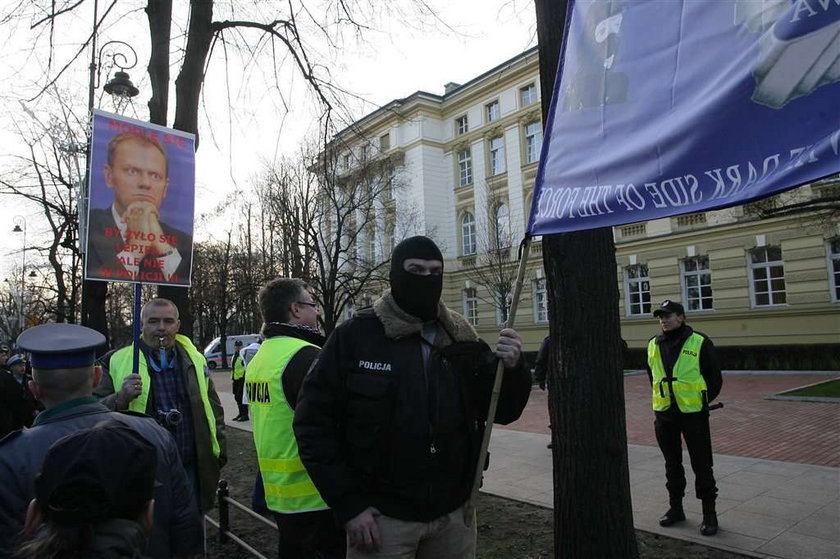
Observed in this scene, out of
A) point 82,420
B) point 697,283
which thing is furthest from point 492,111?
point 82,420

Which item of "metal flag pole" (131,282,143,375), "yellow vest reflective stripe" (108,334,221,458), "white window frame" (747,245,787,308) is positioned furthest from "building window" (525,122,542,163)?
"metal flag pole" (131,282,143,375)

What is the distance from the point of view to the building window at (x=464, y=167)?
3681cm

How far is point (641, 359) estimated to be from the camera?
78.6 ft

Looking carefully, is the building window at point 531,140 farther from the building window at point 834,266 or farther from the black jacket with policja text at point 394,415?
the black jacket with policja text at point 394,415

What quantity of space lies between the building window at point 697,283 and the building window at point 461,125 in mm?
17430

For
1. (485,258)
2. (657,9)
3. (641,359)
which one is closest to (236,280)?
(485,258)

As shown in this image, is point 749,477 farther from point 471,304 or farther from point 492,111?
point 492,111

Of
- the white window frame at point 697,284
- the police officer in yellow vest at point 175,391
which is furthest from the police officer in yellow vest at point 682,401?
the white window frame at point 697,284

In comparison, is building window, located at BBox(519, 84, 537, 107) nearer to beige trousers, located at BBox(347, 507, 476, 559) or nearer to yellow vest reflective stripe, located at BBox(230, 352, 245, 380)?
yellow vest reflective stripe, located at BBox(230, 352, 245, 380)

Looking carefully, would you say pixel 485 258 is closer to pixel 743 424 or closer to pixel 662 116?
pixel 743 424

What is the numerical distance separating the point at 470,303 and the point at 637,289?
1145cm

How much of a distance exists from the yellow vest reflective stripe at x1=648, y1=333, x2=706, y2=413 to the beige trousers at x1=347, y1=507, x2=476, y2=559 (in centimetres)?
340

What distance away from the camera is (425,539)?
8.39ft

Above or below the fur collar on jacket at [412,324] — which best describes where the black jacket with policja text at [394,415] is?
below
